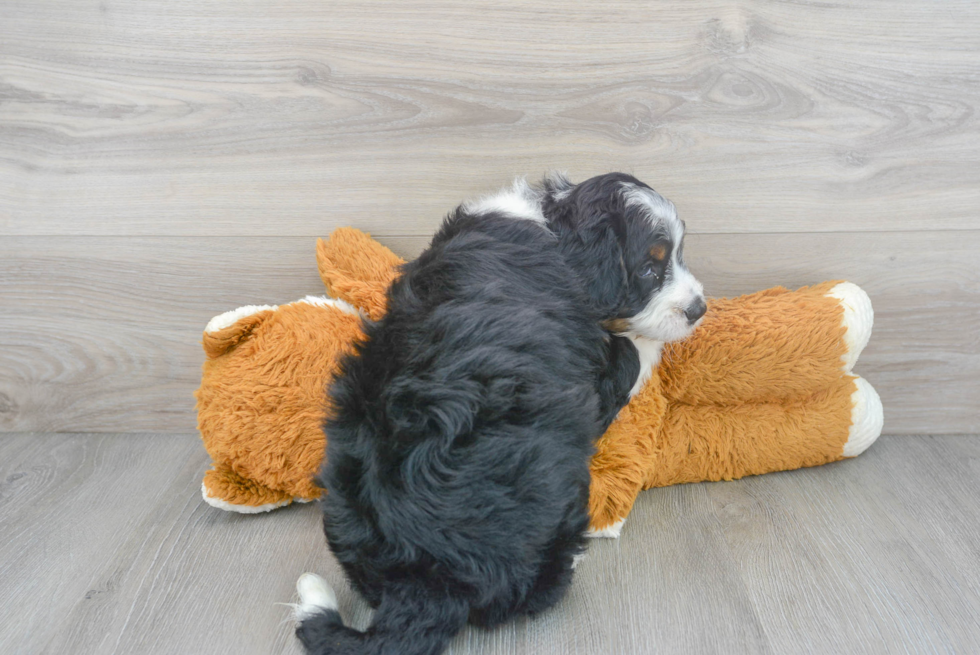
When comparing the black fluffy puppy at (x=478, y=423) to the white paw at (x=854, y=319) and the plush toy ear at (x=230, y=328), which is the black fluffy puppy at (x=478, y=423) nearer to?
the plush toy ear at (x=230, y=328)

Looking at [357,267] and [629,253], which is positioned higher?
[629,253]

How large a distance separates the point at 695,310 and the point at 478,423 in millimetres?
507

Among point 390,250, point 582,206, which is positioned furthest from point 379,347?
point 390,250

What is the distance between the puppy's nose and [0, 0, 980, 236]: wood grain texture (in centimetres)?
39

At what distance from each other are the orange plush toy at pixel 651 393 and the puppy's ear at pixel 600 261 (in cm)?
21

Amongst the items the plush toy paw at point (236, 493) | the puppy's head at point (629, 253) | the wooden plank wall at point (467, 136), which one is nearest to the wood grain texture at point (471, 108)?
the wooden plank wall at point (467, 136)

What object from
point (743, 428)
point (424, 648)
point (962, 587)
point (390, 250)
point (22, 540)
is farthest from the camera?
point (390, 250)

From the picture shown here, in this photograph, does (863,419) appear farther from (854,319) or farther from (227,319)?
(227,319)

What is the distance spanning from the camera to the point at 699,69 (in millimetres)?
1517

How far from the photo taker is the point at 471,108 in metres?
1.56

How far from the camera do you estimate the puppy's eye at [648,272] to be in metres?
1.24

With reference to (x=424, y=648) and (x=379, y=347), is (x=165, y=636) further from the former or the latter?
(x=379, y=347)

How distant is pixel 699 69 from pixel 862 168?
1.51 feet

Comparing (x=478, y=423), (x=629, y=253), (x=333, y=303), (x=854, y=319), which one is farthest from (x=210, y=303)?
(x=854, y=319)
